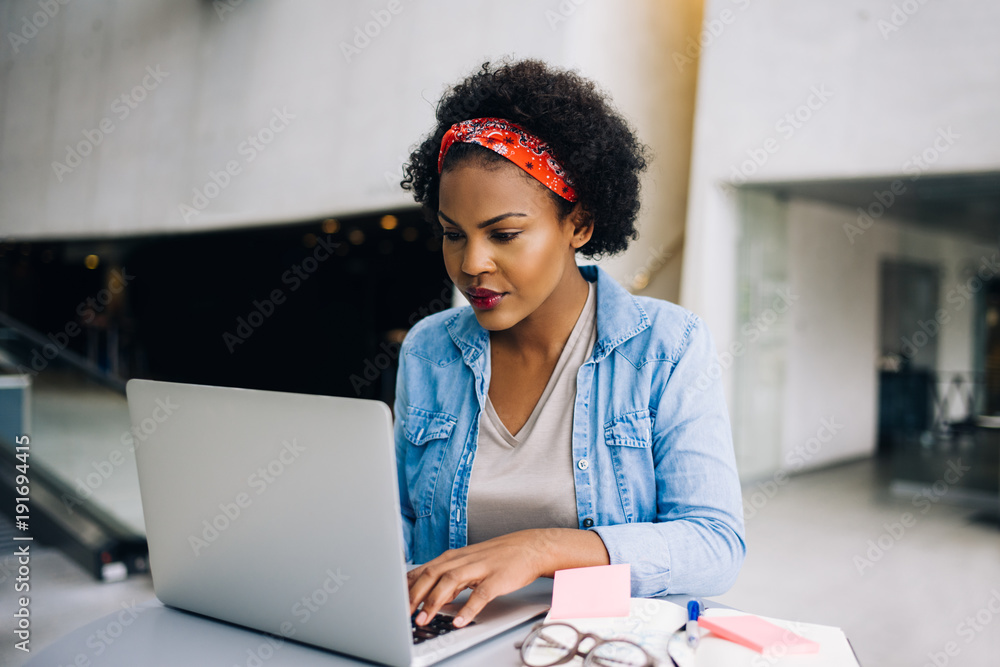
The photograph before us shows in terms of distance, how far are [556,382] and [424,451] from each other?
298 millimetres

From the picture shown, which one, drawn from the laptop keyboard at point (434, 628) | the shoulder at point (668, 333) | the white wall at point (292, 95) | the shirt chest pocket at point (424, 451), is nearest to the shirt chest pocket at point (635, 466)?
the shoulder at point (668, 333)

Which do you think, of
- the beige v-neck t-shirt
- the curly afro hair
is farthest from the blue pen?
the curly afro hair

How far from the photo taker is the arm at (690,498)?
1091 millimetres

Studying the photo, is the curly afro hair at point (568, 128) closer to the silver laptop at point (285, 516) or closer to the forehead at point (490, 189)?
the forehead at point (490, 189)

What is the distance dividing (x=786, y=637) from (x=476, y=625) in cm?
39

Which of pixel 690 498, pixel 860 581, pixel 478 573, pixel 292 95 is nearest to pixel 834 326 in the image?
pixel 860 581

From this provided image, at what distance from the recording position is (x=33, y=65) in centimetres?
857

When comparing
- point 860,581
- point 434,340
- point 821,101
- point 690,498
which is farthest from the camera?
point 821,101

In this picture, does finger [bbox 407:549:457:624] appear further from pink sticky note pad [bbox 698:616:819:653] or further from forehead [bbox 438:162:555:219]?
forehead [bbox 438:162:555:219]

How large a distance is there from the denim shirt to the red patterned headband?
25 centimetres

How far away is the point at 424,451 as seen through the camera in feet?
4.68

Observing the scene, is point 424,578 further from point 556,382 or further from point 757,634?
point 556,382

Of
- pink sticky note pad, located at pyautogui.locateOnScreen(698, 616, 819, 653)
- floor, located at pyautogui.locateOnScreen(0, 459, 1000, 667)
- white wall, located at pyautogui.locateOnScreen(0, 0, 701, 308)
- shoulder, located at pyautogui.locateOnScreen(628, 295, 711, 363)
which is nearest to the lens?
pink sticky note pad, located at pyautogui.locateOnScreen(698, 616, 819, 653)

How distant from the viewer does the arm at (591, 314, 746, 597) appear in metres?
1.09
